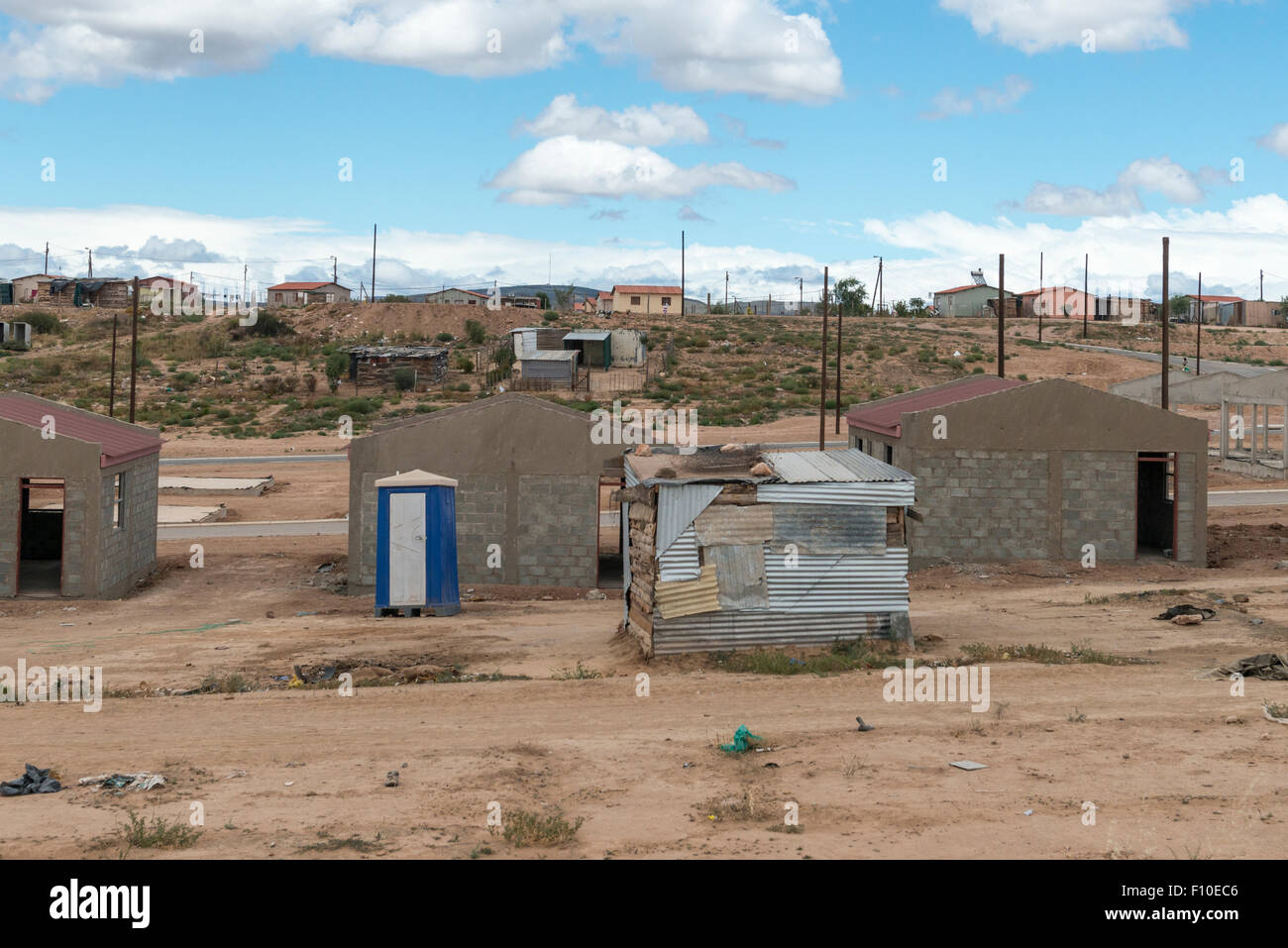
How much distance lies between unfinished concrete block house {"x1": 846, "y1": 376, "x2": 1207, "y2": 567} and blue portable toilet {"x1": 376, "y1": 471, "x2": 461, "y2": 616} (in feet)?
32.1

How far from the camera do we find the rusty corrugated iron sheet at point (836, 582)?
51.5ft

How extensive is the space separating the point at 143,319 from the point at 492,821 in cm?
8373

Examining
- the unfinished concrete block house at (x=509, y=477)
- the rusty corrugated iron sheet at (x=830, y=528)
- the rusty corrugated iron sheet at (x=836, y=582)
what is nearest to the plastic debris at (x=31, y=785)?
the rusty corrugated iron sheet at (x=836, y=582)

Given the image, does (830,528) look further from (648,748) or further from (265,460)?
(265,460)

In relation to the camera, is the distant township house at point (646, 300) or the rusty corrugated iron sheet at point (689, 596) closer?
the rusty corrugated iron sheet at point (689, 596)

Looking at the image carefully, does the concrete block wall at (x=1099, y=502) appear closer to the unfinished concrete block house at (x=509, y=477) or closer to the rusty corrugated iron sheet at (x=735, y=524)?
the unfinished concrete block house at (x=509, y=477)

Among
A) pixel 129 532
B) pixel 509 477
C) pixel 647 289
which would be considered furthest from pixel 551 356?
pixel 509 477

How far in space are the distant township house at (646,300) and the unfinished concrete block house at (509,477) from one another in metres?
70.6

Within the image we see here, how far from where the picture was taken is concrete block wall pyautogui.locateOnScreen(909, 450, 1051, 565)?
24.3m

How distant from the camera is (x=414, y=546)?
791 inches

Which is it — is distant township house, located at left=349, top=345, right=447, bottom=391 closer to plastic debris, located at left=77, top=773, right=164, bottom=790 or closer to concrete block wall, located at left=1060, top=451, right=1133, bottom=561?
concrete block wall, located at left=1060, top=451, right=1133, bottom=561

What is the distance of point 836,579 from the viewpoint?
627 inches

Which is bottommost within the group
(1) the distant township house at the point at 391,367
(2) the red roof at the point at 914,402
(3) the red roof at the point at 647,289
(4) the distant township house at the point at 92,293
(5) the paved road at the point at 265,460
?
(5) the paved road at the point at 265,460

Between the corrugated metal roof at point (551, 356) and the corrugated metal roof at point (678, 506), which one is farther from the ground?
the corrugated metal roof at point (551, 356)
